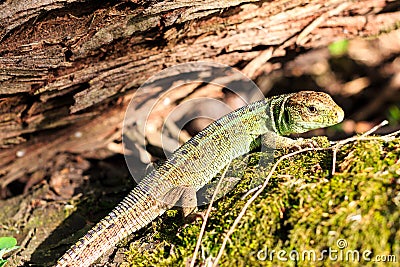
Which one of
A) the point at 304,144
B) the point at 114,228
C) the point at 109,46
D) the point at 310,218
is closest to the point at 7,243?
the point at 114,228

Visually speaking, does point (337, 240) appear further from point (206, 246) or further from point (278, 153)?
point (278, 153)

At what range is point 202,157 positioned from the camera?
159 inches

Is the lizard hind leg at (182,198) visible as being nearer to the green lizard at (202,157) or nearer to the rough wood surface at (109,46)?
the green lizard at (202,157)

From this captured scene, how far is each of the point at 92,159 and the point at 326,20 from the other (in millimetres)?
3301

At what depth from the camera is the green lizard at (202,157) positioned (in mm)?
3459

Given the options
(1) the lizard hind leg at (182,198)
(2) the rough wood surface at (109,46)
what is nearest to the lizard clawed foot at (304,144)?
(1) the lizard hind leg at (182,198)

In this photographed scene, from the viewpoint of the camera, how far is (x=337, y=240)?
8.25ft

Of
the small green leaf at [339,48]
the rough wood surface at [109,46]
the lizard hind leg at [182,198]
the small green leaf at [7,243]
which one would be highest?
the rough wood surface at [109,46]

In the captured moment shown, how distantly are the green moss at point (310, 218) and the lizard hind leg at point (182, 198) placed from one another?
0.26 meters

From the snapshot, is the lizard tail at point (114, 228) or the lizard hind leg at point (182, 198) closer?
the lizard tail at point (114, 228)

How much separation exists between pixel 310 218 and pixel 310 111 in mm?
1649

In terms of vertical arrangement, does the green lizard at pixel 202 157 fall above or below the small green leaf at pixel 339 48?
above

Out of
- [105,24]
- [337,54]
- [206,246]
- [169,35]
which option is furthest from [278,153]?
[337,54]

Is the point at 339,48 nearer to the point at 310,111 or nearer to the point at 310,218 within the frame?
the point at 310,111
